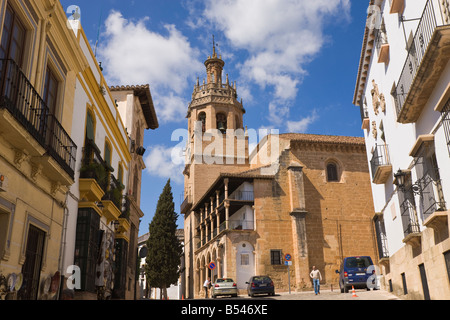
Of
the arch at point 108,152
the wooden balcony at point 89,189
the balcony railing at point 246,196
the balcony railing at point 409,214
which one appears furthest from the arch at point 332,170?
the wooden balcony at point 89,189

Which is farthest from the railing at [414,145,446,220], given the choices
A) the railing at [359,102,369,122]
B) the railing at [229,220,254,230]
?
the railing at [229,220,254,230]

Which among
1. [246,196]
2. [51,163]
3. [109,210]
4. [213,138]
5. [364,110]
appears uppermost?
[213,138]

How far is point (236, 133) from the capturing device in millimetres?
47312

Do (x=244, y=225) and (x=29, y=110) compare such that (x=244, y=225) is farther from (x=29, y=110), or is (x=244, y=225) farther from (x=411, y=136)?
(x=29, y=110)

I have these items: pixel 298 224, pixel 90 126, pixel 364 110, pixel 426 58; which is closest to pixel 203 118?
pixel 298 224

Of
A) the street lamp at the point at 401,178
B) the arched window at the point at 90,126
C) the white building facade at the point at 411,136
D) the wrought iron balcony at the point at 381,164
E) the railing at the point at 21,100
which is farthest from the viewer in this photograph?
the wrought iron balcony at the point at 381,164

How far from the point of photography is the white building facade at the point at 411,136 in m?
8.79

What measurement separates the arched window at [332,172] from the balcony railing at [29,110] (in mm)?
28410

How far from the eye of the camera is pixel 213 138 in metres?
46.8

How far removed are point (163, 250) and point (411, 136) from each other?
33104 millimetres

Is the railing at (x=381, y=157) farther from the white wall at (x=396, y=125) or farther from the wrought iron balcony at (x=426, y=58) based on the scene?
the wrought iron balcony at (x=426, y=58)

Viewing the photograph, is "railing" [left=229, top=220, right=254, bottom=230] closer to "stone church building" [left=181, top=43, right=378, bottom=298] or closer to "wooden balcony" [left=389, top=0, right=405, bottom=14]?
"stone church building" [left=181, top=43, right=378, bottom=298]

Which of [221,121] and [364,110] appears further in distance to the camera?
[221,121]
